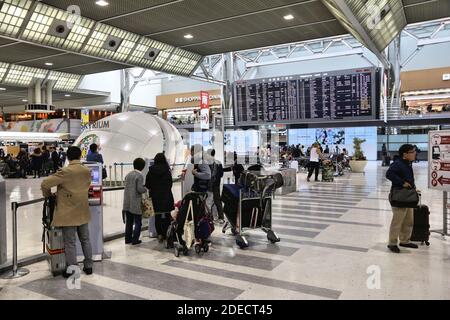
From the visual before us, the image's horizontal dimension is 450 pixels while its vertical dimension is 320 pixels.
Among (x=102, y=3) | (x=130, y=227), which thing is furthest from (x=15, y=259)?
(x=102, y=3)

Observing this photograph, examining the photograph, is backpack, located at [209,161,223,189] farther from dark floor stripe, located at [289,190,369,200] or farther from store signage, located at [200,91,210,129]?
store signage, located at [200,91,210,129]

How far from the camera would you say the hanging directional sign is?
628cm

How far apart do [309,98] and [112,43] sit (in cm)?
991

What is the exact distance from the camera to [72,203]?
4660mm

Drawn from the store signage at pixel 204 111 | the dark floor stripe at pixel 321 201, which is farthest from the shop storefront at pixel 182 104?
the dark floor stripe at pixel 321 201

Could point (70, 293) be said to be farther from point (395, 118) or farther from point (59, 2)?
point (395, 118)

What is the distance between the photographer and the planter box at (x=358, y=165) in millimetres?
20688

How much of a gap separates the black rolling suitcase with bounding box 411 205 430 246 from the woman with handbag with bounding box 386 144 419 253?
10.1 inches

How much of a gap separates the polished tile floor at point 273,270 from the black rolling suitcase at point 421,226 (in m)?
0.18

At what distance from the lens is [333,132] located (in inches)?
1179

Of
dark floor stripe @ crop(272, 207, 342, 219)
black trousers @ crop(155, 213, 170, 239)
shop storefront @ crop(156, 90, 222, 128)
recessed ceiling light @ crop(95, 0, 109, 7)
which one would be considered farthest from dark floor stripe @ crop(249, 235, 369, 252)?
shop storefront @ crop(156, 90, 222, 128)
